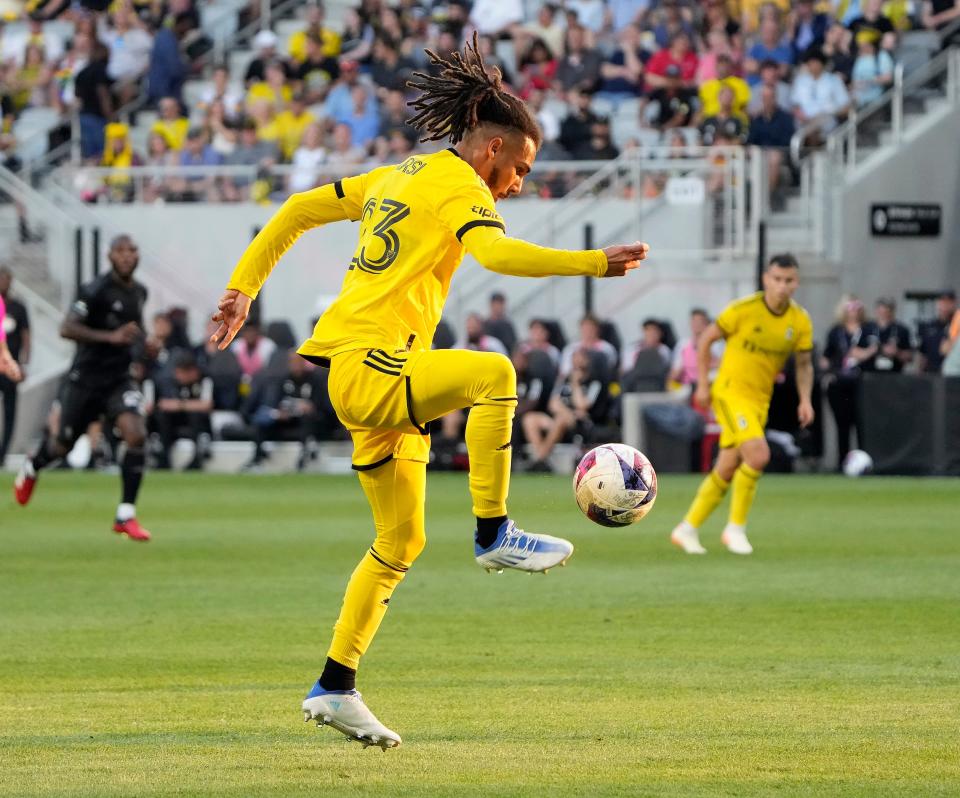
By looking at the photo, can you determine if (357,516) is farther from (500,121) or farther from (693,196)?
(500,121)

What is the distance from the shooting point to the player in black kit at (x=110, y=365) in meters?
15.9

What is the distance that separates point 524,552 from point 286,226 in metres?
1.72

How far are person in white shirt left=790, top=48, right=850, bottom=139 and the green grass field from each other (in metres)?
10.7

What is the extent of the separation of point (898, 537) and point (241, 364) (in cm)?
1239

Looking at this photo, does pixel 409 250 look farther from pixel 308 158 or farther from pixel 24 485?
pixel 308 158

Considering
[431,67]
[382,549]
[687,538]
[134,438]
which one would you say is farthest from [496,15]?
[382,549]

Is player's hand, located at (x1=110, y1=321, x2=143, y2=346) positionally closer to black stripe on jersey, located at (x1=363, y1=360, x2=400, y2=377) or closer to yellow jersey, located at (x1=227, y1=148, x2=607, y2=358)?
yellow jersey, located at (x1=227, y1=148, x2=607, y2=358)

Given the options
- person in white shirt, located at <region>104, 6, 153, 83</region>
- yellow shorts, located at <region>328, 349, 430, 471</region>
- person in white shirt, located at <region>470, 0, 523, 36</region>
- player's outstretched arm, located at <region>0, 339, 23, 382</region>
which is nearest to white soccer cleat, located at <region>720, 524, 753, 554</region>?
player's outstretched arm, located at <region>0, 339, 23, 382</region>

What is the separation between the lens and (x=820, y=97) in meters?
27.3

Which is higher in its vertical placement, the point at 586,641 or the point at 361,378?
the point at 361,378

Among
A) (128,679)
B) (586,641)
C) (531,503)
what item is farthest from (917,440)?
(128,679)

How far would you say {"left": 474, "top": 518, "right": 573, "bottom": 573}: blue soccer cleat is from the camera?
691 centimetres

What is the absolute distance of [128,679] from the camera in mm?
9094

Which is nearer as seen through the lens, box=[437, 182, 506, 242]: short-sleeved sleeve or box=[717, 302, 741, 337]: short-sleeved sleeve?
box=[437, 182, 506, 242]: short-sleeved sleeve
